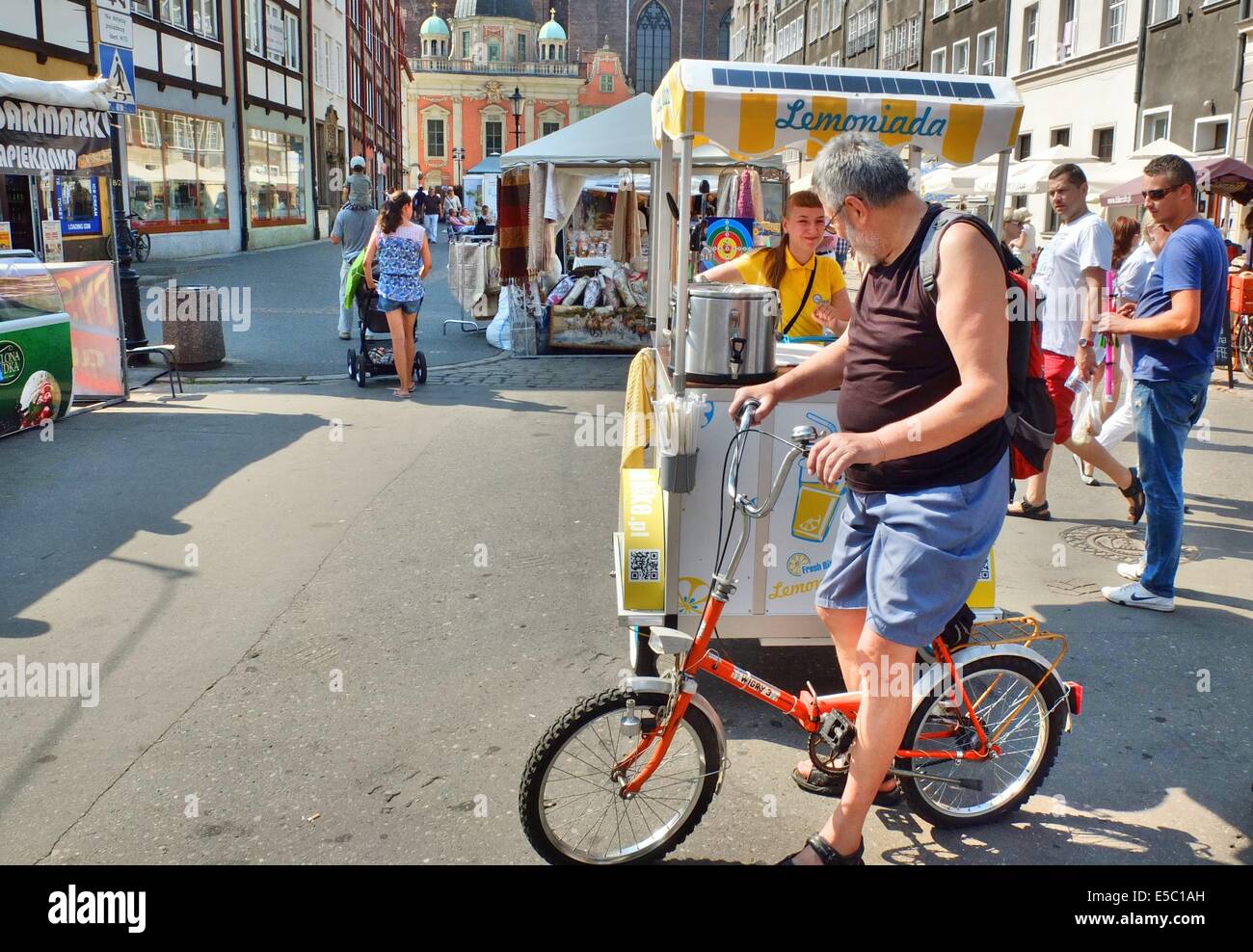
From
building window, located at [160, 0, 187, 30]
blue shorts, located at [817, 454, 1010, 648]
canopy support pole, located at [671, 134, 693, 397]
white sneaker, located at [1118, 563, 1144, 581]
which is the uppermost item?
building window, located at [160, 0, 187, 30]

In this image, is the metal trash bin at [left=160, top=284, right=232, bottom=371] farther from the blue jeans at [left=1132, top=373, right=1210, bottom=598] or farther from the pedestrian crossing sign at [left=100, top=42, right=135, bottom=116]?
the blue jeans at [left=1132, top=373, right=1210, bottom=598]

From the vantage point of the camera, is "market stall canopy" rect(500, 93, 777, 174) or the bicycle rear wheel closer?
the bicycle rear wheel

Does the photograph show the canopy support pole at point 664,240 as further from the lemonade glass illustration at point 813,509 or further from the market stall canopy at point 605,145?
the market stall canopy at point 605,145

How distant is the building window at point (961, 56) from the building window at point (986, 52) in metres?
0.48

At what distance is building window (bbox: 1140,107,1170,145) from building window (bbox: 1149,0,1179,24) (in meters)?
1.85

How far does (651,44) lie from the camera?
10588 centimetres

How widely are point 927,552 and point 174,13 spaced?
3043cm

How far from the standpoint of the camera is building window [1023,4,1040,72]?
31.1 meters

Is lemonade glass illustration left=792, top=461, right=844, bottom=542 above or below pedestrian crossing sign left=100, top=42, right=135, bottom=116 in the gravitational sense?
below

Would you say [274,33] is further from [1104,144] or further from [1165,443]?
[1165,443]

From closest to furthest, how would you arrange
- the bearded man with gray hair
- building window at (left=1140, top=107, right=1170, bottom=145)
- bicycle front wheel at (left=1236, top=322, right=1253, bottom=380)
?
1. the bearded man with gray hair
2. bicycle front wheel at (left=1236, top=322, right=1253, bottom=380)
3. building window at (left=1140, top=107, right=1170, bottom=145)

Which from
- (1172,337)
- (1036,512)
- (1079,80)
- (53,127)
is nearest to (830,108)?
(1172,337)

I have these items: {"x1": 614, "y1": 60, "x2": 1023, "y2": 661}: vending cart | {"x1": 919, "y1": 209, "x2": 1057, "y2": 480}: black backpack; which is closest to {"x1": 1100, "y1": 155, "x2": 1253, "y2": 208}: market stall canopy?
{"x1": 614, "y1": 60, "x2": 1023, "y2": 661}: vending cart
